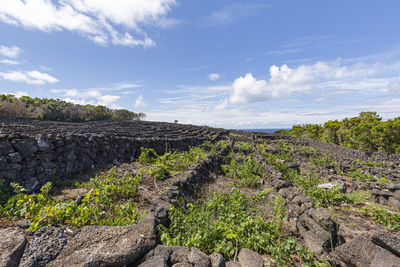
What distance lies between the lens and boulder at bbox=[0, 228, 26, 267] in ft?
7.67

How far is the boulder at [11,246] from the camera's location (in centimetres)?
234

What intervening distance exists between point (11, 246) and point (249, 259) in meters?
3.25

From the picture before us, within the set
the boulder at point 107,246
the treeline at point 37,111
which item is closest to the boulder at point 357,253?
the boulder at point 107,246

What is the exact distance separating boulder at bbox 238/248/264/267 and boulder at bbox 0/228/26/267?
9.83ft

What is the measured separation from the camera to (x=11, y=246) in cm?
250

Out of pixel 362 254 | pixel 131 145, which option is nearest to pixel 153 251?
pixel 362 254

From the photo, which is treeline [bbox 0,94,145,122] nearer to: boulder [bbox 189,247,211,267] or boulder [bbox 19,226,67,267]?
boulder [bbox 19,226,67,267]

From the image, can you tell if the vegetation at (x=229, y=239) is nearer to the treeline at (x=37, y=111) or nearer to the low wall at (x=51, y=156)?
the low wall at (x=51, y=156)

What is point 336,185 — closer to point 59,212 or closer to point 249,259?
point 249,259

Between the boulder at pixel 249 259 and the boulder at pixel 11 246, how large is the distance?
9.83 feet

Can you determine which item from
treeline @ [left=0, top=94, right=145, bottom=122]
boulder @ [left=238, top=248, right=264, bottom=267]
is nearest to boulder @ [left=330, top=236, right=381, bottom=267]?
boulder @ [left=238, top=248, right=264, bottom=267]

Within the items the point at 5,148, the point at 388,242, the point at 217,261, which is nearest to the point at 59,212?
the point at 217,261

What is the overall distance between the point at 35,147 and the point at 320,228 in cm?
821

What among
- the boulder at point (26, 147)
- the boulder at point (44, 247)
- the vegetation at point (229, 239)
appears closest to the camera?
the boulder at point (44, 247)
